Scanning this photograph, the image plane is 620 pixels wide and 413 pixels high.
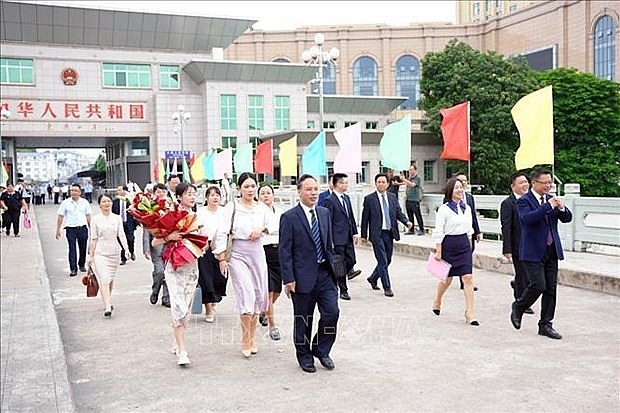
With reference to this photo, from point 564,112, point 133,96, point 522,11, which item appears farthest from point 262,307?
point 522,11

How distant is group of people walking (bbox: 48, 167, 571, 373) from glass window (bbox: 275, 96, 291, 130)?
39.2m

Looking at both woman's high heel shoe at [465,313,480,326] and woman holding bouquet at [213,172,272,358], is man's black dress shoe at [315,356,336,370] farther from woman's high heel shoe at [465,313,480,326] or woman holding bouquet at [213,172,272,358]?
Answer: woman's high heel shoe at [465,313,480,326]

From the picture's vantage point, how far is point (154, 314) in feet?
24.4

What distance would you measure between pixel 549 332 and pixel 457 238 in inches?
51.4

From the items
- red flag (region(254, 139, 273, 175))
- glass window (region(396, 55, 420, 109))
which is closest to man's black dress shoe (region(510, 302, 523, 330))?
red flag (region(254, 139, 273, 175))

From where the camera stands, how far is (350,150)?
41.8 feet

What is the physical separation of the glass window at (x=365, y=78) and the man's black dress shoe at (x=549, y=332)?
228 ft

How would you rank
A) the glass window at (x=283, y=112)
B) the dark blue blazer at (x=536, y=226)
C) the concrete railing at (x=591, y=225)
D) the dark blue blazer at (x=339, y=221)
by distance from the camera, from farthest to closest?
the glass window at (x=283, y=112), the concrete railing at (x=591, y=225), the dark blue blazer at (x=339, y=221), the dark blue blazer at (x=536, y=226)

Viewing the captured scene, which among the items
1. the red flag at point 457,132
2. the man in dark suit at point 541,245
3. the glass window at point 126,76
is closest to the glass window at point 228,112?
the glass window at point 126,76

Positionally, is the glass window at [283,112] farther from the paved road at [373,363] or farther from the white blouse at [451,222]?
the white blouse at [451,222]

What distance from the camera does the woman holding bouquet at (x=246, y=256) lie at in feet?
18.2

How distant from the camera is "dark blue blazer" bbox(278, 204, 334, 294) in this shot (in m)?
4.96

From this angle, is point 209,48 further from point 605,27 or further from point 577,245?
point 577,245

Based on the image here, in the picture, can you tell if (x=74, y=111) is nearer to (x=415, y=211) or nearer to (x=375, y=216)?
(x=415, y=211)
